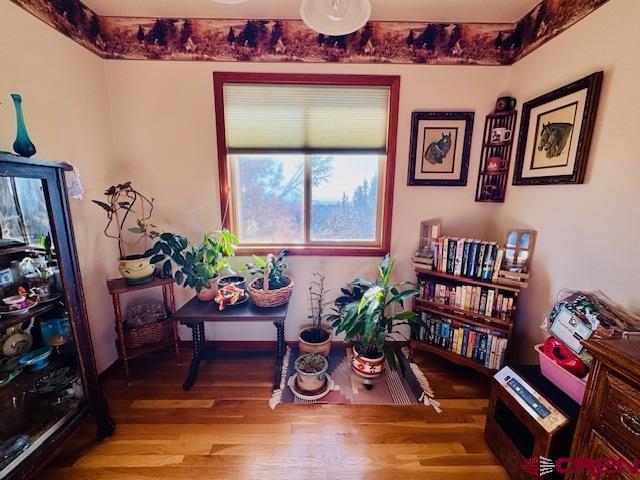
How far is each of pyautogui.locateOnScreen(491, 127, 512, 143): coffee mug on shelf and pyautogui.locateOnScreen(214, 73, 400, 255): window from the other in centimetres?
72

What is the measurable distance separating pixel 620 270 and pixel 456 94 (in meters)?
1.44

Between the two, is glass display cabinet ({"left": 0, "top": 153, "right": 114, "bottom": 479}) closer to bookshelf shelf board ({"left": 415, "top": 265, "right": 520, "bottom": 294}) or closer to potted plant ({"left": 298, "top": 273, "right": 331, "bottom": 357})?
potted plant ({"left": 298, "top": 273, "right": 331, "bottom": 357})

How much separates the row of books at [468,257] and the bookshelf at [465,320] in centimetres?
4

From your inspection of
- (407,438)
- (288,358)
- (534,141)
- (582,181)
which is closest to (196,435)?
(288,358)

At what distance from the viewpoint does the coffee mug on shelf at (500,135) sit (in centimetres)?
179

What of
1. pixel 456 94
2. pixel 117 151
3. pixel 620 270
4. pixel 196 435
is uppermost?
pixel 456 94

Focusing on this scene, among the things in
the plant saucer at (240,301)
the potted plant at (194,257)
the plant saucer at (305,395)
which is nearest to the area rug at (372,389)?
the plant saucer at (305,395)

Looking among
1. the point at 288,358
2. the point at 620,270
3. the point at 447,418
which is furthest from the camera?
the point at 288,358

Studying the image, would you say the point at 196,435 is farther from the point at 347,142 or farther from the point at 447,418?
the point at 347,142

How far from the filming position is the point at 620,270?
1160mm

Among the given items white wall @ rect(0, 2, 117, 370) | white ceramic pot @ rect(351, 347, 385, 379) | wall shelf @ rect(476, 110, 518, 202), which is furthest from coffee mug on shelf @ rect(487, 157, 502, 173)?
white wall @ rect(0, 2, 117, 370)

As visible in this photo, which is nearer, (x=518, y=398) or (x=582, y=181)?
(x=518, y=398)

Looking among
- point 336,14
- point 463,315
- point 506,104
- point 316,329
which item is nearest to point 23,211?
point 336,14

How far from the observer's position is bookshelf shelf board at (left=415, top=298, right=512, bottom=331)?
1637 mm
